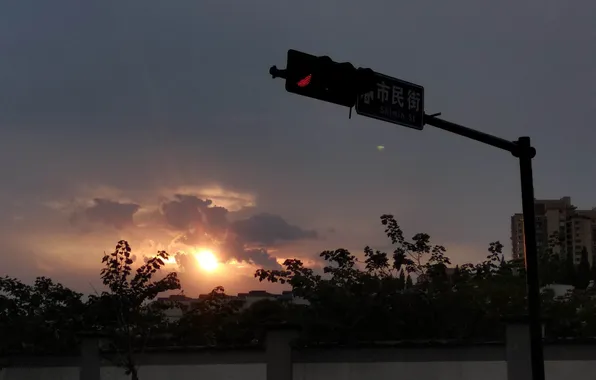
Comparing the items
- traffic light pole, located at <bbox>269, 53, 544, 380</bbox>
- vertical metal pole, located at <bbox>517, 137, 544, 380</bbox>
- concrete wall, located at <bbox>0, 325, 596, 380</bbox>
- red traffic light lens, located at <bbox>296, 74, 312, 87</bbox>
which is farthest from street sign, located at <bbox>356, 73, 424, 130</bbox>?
concrete wall, located at <bbox>0, 325, 596, 380</bbox>

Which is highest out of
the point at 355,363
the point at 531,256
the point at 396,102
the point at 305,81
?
the point at 396,102

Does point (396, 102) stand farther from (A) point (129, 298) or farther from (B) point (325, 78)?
(A) point (129, 298)

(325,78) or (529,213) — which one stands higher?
(325,78)

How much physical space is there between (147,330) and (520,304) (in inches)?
395

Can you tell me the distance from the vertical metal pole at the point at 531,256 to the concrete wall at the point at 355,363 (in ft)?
18.5

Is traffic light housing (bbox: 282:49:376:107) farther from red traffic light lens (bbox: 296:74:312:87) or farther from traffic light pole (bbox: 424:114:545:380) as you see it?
traffic light pole (bbox: 424:114:545:380)

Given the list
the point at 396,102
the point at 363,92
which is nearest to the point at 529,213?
the point at 396,102

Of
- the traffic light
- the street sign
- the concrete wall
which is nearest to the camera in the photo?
the traffic light

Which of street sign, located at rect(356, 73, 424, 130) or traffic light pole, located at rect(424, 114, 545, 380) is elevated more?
street sign, located at rect(356, 73, 424, 130)

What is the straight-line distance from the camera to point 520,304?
18.0 meters

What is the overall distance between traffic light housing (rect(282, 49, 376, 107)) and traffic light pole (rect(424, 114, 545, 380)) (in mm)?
1429

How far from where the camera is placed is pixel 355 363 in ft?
49.6

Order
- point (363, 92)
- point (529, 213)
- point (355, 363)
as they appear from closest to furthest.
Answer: point (363, 92), point (529, 213), point (355, 363)

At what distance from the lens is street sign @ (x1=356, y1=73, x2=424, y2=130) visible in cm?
890
